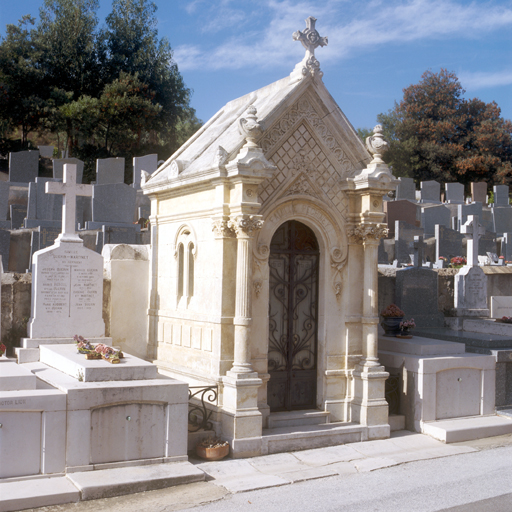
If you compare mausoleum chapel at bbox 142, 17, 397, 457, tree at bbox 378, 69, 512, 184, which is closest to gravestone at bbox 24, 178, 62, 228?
mausoleum chapel at bbox 142, 17, 397, 457

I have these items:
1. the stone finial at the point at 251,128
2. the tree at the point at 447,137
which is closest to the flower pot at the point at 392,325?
the stone finial at the point at 251,128

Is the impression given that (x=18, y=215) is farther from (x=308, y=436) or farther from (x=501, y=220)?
(x=501, y=220)

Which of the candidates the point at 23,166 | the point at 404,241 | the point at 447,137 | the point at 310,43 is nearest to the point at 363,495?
the point at 310,43

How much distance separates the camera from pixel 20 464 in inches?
239

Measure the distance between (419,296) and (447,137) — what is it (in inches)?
1448

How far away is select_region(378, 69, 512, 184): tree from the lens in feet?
142

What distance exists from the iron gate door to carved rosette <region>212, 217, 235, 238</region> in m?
0.99

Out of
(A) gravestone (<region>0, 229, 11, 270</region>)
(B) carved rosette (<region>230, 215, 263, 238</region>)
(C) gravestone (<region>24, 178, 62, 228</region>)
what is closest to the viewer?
(B) carved rosette (<region>230, 215, 263, 238</region>)

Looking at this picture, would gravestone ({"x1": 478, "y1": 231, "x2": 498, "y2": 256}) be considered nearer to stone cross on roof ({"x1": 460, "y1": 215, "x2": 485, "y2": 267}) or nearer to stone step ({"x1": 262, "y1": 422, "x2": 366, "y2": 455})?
stone cross on roof ({"x1": 460, "y1": 215, "x2": 485, "y2": 267})

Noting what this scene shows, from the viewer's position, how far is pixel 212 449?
7305 millimetres

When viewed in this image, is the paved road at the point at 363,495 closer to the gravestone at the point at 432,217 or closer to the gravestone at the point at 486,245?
the gravestone at the point at 486,245

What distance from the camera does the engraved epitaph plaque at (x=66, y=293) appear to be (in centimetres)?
845

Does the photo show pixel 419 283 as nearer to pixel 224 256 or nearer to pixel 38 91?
pixel 224 256

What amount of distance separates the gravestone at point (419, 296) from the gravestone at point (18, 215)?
1194 centimetres
